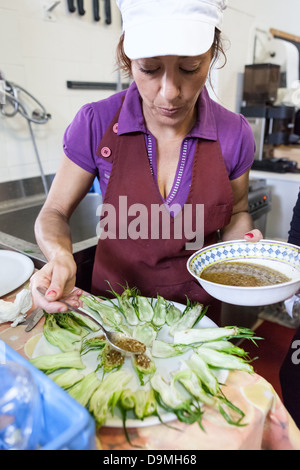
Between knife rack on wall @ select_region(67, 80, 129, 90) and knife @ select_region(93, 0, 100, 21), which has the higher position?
knife @ select_region(93, 0, 100, 21)

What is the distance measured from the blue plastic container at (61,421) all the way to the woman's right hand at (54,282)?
0.19m

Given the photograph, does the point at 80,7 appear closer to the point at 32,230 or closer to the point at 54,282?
the point at 32,230

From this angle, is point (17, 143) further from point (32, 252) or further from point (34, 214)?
point (32, 252)

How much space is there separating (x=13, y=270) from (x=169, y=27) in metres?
1.00

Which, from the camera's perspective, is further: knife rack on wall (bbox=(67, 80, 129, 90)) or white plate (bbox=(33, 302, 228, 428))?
knife rack on wall (bbox=(67, 80, 129, 90))

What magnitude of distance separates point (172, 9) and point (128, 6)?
13cm

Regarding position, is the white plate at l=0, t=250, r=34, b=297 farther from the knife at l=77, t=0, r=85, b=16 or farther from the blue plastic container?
Answer: the knife at l=77, t=0, r=85, b=16

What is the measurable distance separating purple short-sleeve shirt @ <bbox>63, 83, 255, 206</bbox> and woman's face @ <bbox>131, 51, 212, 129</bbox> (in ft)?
0.64

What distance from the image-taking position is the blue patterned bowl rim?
1217 mm

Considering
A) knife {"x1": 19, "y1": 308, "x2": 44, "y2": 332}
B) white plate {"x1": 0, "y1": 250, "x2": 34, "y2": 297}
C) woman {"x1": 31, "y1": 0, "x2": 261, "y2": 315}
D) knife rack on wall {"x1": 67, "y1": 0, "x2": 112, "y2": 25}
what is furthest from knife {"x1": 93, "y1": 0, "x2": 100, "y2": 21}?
knife {"x1": 19, "y1": 308, "x2": 44, "y2": 332}

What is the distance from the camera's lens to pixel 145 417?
0.74 meters

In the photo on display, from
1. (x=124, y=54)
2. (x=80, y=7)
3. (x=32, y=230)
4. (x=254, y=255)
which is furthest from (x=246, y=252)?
(x=80, y=7)

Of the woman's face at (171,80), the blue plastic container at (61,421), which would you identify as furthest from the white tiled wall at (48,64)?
the blue plastic container at (61,421)

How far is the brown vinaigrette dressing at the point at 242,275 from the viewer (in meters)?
1.10
